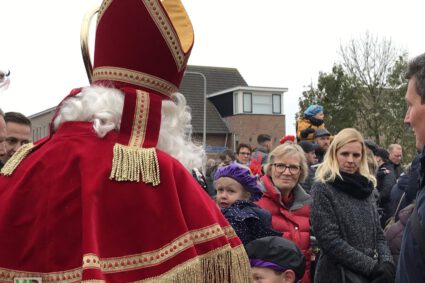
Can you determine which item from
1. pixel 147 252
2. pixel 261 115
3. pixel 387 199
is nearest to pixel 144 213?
pixel 147 252

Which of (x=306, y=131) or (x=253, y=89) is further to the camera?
(x=253, y=89)

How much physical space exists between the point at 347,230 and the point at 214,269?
2412 mm

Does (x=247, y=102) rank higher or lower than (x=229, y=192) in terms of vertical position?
higher

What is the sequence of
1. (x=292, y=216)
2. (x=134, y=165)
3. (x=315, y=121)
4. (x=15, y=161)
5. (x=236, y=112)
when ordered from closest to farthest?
(x=134, y=165)
(x=15, y=161)
(x=292, y=216)
(x=315, y=121)
(x=236, y=112)

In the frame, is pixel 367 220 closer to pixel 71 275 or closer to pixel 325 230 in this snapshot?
→ pixel 325 230

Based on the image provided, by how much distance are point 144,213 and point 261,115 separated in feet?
106

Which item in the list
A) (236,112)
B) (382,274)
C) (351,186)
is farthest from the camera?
(236,112)

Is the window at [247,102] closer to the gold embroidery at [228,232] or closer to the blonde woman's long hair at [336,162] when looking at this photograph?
the blonde woman's long hair at [336,162]

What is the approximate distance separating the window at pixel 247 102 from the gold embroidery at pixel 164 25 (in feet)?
103

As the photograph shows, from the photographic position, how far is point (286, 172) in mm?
4797

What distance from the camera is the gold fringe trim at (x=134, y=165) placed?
208 centimetres

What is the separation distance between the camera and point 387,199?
716cm

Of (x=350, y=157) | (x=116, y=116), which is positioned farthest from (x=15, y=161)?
(x=350, y=157)

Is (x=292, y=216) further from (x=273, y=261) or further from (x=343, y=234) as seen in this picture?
(x=273, y=261)
